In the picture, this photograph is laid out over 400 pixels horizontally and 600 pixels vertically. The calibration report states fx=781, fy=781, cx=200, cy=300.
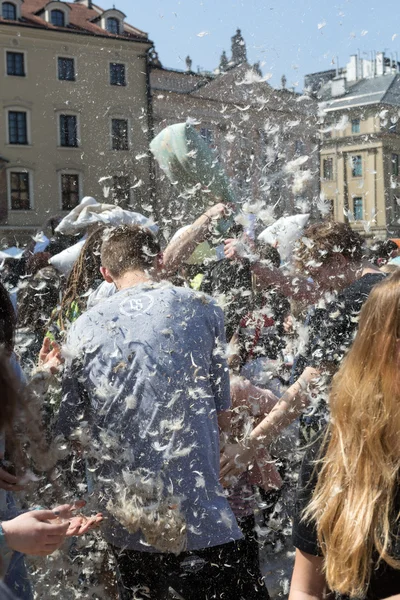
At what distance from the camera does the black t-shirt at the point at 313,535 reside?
1460 mm

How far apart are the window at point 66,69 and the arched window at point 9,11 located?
3.28 meters

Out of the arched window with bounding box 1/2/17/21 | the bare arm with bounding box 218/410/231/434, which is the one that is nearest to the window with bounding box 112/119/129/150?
the arched window with bounding box 1/2/17/21

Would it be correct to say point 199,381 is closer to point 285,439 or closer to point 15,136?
point 285,439

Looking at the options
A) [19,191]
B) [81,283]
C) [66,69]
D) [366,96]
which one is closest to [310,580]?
[81,283]

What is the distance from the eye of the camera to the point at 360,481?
1.52 metres

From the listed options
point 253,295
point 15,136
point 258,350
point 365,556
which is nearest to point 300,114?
point 253,295

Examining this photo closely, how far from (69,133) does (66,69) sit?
2.10 meters

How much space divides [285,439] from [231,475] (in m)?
0.60

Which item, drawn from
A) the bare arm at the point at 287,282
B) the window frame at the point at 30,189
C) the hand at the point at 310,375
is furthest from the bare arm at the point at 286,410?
the window frame at the point at 30,189

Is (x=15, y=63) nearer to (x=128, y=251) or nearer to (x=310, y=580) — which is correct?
(x=128, y=251)

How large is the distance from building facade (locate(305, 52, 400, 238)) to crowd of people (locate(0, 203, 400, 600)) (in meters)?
0.59

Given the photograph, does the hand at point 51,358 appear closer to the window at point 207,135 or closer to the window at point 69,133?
the window at point 207,135

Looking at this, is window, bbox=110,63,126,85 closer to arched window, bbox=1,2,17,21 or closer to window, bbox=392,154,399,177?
arched window, bbox=1,2,17,21

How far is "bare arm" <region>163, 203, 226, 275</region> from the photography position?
3.03 metres
